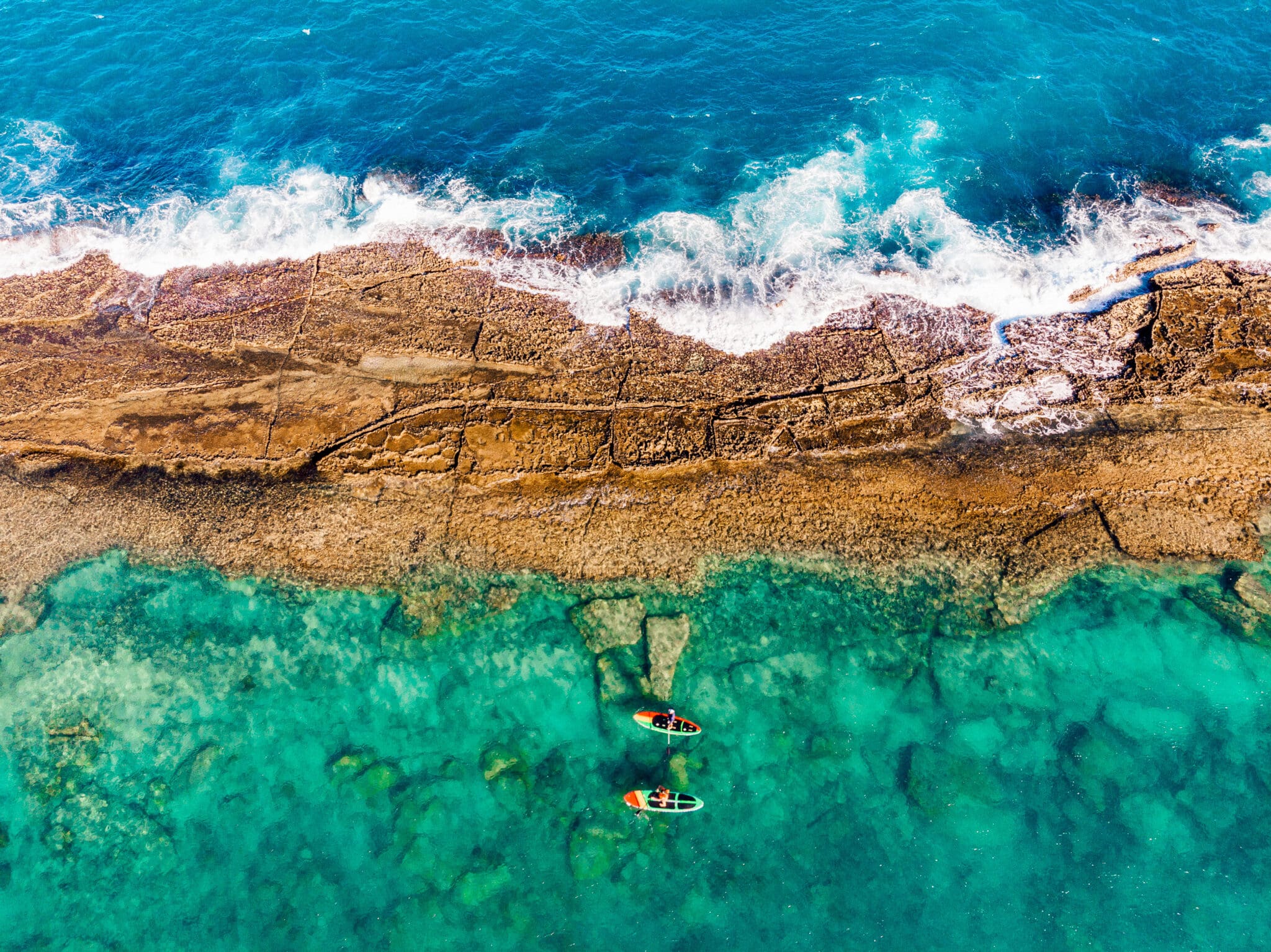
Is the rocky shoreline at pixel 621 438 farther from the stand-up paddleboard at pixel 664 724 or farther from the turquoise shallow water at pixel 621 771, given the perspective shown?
the stand-up paddleboard at pixel 664 724

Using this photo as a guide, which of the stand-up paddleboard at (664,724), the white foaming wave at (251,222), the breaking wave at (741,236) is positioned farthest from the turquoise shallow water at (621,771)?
the white foaming wave at (251,222)

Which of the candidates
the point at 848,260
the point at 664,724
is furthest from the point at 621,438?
the point at 848,260

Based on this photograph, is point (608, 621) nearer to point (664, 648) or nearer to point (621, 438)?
point (664, 648)

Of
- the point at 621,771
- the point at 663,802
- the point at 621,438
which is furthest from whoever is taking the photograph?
the point at 621,438

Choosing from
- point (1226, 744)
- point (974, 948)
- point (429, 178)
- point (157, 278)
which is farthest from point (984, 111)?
point (157, 278)

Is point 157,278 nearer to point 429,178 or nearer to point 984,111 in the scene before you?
point 429,178

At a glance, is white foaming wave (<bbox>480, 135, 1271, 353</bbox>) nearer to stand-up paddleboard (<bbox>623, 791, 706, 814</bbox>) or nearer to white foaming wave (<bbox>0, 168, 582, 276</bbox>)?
white foaming wave (<bbox>0, 168, 582, 276</bbox>)
